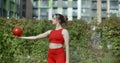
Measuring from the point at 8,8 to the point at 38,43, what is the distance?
48.5 m

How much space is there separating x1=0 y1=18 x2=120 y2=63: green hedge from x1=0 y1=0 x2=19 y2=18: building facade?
133 ft

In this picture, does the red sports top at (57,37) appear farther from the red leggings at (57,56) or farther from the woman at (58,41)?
the red leggings at (57,56)

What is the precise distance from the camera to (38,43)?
14125 millimetres

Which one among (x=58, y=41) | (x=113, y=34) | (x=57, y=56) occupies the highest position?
(x=58, y=41)

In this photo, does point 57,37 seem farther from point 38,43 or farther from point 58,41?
point 38,43

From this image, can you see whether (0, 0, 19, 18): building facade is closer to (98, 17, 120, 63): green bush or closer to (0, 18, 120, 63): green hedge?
(0, 18, 120, 63): green hedge

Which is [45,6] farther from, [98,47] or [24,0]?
[98,47]

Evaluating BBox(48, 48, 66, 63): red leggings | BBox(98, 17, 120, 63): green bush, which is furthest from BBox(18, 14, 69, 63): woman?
BBox(98, 17, 120, 63): green bush

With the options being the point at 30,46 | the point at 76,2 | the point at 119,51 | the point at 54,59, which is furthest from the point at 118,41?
the point at 76,2

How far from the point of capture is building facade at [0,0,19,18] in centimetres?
5641

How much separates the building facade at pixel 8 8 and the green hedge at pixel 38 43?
4059 centimetres

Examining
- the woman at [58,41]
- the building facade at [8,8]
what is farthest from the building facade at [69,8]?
the woman at [58,41]

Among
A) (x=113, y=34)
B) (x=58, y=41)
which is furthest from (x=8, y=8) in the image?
(x=58, y=41)

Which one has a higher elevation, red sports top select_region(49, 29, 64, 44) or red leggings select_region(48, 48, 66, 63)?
red sports top select_region(49, 29, 64, 44)
